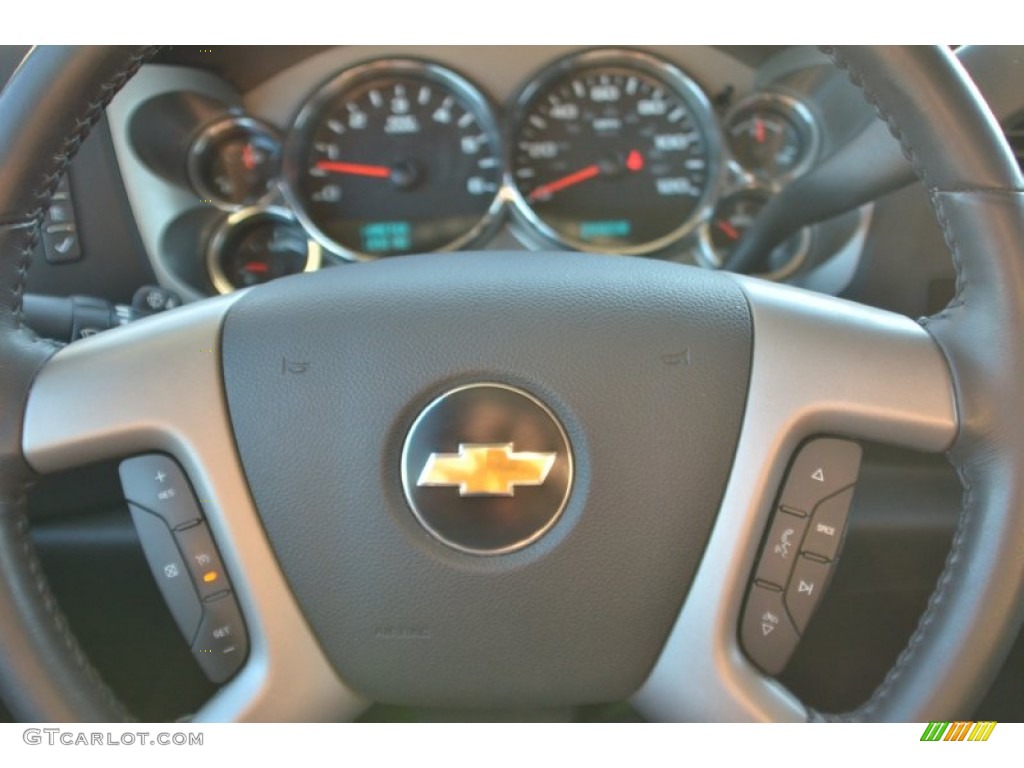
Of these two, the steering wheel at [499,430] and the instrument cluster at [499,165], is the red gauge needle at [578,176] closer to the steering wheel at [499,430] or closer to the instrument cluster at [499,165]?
the instrument cluster at [499,165]

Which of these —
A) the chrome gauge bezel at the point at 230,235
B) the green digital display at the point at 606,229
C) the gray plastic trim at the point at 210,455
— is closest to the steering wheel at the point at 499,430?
the gray plastic trim at the point at 210,455

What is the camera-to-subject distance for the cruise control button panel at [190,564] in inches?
32.4

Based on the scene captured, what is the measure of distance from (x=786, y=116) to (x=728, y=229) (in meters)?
0.19

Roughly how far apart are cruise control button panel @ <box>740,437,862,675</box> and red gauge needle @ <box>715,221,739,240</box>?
2.73 ft

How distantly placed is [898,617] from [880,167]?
18.1 inches

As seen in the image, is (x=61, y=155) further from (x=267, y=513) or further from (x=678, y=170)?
(x=678, y=170)

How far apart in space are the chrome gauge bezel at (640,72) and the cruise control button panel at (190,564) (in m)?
0.83

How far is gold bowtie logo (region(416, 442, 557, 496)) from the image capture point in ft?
2.58

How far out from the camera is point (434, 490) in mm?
791

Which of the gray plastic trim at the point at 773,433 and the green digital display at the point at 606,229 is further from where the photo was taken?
the green digital display at the point at 606,229
